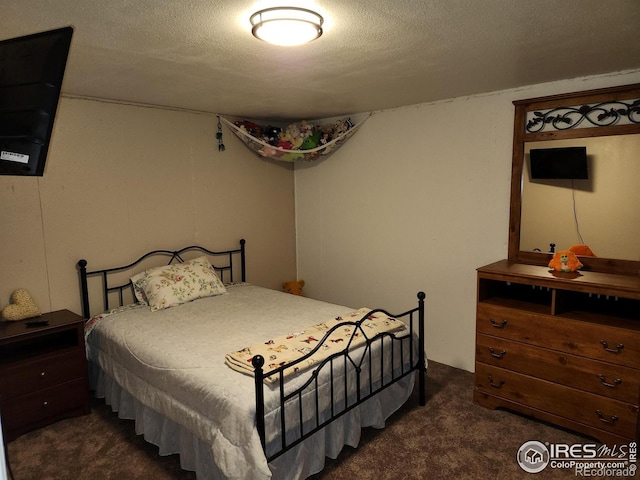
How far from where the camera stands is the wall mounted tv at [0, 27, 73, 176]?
122 cm

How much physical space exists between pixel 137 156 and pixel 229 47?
1734 millimetres

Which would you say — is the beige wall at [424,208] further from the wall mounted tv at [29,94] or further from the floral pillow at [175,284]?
the wall mounted tv at [29,94]

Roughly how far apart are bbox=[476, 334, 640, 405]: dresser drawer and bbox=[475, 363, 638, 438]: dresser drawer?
38mm

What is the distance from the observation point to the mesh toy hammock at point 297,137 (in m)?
4.02

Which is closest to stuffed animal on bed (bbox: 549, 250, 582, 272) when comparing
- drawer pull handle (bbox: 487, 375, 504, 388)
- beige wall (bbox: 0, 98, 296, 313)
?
drawer pull handle (bbox: 487, 375, 504, 388)

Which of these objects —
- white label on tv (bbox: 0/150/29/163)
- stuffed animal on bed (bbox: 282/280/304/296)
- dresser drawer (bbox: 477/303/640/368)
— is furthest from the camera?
stuffed animal on bed (bbox: 282/280/304/296)

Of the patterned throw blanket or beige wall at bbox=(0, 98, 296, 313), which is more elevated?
beige wall at bbox=(0, 98, 296, 313)

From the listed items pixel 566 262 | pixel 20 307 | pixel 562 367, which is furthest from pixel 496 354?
pixel 20 307

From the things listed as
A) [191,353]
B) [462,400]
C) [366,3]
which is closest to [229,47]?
[366,3]

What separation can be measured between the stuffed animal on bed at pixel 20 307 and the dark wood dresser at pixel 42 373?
0.05 metres

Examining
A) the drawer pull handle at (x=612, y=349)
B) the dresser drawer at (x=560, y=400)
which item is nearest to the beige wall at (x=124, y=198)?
the dresser drawer at (x=560, y=400)

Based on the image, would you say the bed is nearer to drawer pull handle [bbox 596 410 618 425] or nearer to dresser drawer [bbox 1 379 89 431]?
dresser drawer [bbox 1 379 89 431]

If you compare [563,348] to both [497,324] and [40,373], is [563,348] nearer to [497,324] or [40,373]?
[497,324]

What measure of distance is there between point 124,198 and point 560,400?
3.39 m
